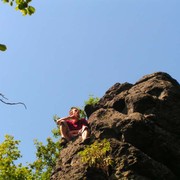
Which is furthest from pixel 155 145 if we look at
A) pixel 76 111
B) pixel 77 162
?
pixel 76 111

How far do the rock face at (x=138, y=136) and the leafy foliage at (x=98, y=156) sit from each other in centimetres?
19

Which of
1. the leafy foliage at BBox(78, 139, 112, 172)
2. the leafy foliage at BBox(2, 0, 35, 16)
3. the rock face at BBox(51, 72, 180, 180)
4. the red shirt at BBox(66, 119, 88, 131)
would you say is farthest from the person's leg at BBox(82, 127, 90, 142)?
the leafy foliage at BBox(2, 0, 35, 16)

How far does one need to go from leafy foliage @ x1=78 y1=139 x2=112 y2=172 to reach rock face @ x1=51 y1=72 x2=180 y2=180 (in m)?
0.19

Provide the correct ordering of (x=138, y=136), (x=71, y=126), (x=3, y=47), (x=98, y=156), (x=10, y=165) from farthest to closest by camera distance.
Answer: (x=10, y=165), (x=71, y=126), (x=138, y=136), (x=98, y=156), (x=3, y=47)

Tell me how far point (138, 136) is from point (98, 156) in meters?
2.37

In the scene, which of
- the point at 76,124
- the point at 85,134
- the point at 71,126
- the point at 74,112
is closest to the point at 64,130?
the point at 71,126

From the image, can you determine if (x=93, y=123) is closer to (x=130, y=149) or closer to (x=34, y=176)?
(x=130, y=149)

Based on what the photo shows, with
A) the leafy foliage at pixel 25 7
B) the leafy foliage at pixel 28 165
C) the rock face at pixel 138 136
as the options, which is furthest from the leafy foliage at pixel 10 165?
the leafy foliage at pixel 25 7

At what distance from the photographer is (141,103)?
48.1ft

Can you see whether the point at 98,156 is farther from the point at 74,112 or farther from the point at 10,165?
the point at 10,165

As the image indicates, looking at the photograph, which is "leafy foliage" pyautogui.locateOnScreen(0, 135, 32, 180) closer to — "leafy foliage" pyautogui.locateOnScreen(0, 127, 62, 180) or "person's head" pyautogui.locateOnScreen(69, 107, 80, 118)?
"leafy foliage" pyautogui.locateOnScreen(0, 127, 62, 180)

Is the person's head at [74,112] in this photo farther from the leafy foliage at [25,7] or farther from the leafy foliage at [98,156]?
the leafy foliage at [25,7]

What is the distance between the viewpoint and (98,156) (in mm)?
11156

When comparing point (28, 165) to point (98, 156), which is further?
point (28, 165)
